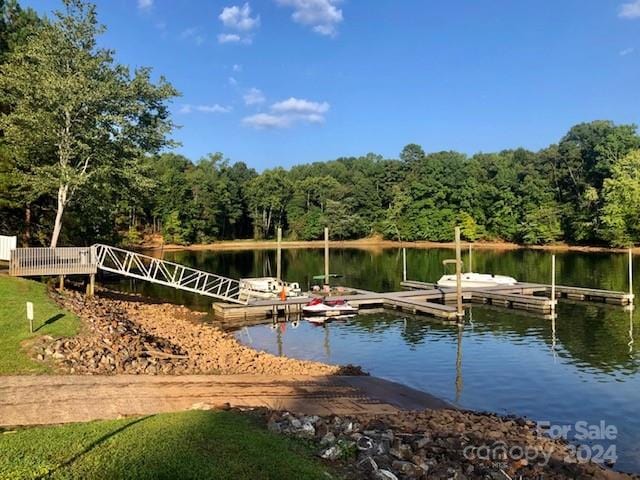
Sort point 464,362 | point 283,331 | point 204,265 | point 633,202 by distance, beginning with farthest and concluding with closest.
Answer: point 633,202 → point 204,265 → point 283,331 → point 464,362

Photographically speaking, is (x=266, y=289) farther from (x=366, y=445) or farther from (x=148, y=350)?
(x=366, y=445)

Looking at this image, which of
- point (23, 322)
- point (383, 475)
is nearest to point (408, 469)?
point (383, 475)

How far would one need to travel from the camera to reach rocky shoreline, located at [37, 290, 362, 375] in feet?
49.3

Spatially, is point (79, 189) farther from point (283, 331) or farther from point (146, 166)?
point (283, 331)

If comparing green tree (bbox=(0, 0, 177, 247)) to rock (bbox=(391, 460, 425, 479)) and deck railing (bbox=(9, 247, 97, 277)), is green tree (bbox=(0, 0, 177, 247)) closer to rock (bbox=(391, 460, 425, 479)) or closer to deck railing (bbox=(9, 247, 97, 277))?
deck railing (bbox=(9, 247, 97, 277))

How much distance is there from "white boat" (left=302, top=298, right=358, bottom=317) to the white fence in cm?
1584

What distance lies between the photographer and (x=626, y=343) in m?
24.9

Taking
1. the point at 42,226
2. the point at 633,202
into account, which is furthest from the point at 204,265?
the point at 633,202

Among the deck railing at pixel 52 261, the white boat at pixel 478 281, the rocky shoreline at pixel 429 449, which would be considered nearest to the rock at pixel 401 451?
the rocky shoreline at pixel 429 449

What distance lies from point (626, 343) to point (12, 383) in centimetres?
2411

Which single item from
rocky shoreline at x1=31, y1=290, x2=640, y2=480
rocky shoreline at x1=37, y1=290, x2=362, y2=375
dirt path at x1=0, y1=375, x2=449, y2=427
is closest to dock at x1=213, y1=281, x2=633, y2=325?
rocky shoreline at x1=37, y1=290, x2=362, y2=375

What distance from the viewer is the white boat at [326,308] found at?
33.1m

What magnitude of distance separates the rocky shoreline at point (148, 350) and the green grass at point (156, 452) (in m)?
5.62

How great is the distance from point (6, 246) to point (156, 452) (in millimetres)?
22271
